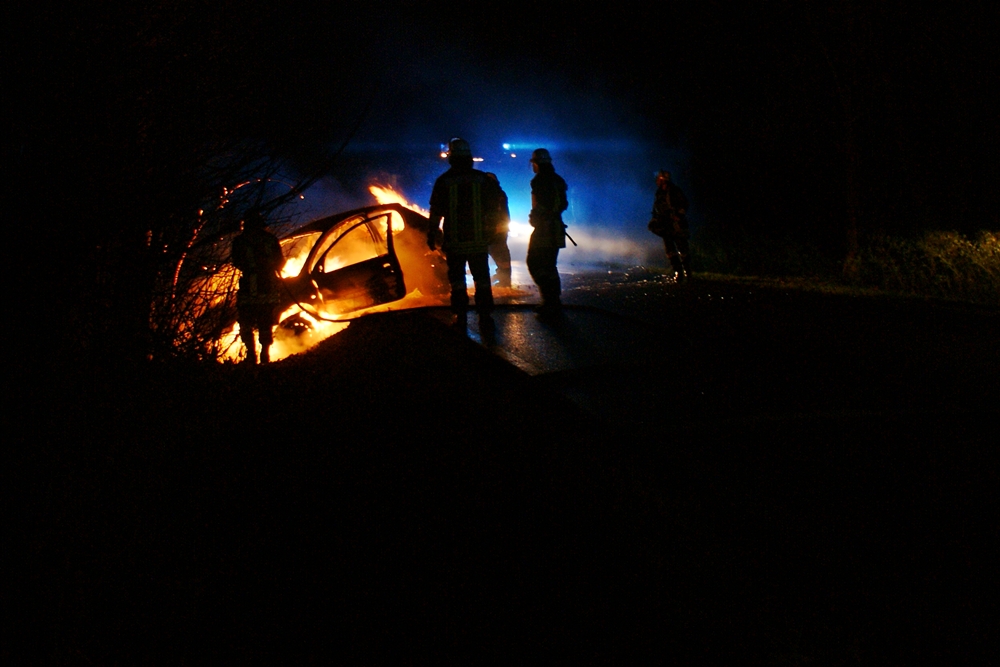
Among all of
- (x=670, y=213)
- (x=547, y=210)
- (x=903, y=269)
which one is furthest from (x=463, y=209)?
(x=903, y=269)

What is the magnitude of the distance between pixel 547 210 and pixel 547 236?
30cm

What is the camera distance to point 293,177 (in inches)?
218

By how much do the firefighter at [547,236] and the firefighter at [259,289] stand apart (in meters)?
3.21

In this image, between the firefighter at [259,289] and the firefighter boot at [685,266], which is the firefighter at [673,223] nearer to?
the firefighter boot at [685,266]

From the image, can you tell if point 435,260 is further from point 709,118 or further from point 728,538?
point 709,118

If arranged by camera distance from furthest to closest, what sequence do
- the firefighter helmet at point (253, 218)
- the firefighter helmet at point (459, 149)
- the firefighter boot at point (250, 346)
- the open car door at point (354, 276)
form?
the open car door at point (354, 276), the firefighter boot at point (250, 346), the firefighter helmet at point (459, 149), the firefighter helmet at point (253, 218)

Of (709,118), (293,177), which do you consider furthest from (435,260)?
(709,118)

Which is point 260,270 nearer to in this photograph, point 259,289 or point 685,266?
point 259,289

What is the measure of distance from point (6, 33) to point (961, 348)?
7383mm

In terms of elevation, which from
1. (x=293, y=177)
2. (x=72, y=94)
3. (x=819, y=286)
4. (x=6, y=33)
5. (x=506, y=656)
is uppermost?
(x=6, y=33)

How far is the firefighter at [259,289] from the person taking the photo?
8.55m

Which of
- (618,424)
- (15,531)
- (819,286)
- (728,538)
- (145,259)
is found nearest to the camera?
(728,538)

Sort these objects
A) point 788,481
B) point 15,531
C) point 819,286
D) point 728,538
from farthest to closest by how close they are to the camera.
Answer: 1. point 819,286
2. point 15,531
3. point 788,481
4. point 728,538

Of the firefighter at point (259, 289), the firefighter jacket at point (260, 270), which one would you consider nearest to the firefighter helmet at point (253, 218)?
the firefighter at point (259, 289)
